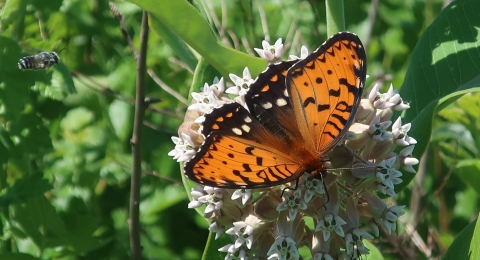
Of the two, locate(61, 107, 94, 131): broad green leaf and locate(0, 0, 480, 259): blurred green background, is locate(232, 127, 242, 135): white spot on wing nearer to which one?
locate(0, 0, 480, 259): blurred green background

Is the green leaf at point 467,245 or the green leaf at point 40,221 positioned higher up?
the green leaf at point 467,245

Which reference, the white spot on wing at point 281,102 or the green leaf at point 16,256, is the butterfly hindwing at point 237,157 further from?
the green leaf at point 16,256

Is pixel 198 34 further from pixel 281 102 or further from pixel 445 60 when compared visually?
pixel 445 60

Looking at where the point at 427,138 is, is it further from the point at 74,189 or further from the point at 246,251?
the point at 74,189

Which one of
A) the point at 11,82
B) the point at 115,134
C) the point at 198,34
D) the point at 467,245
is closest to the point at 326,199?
the point at 467,245

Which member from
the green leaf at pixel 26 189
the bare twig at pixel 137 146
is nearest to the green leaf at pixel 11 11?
the bare twig at pixel 137 146

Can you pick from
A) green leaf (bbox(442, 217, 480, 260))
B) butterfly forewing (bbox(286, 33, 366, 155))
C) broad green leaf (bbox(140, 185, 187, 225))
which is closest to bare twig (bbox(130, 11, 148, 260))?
broad green leaf (bbox(140, 185, 187, 225))
